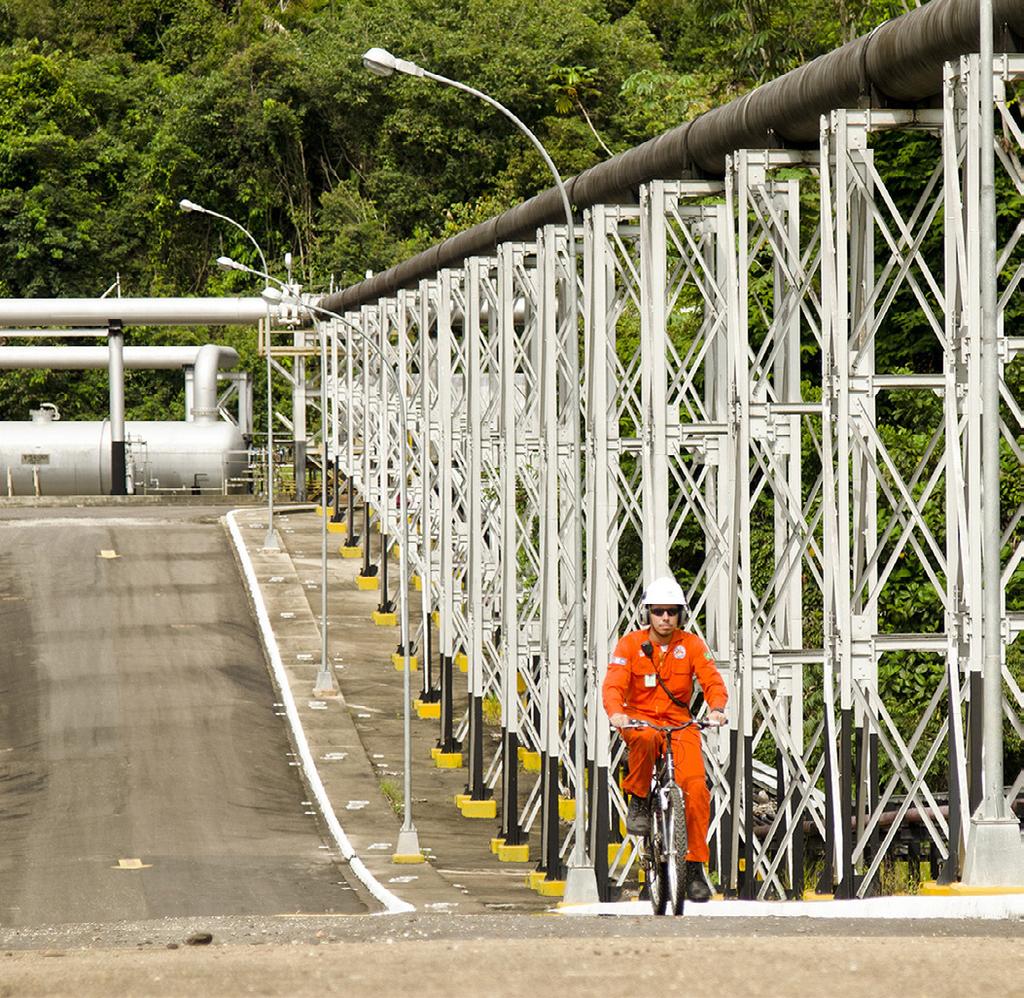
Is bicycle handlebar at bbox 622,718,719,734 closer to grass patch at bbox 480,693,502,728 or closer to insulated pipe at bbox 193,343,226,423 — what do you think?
grass patch at bbox 480,693,502,728

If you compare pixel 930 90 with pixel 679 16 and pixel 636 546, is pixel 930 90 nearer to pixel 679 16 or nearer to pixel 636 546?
pixel 636 546

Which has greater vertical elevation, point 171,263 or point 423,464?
point 171,263

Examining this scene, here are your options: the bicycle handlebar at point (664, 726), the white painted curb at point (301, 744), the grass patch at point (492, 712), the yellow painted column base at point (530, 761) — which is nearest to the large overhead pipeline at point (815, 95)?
the bicycle handlebar at point (664, 726)

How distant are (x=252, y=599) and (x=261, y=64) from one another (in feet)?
136

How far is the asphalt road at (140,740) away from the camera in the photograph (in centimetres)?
2956

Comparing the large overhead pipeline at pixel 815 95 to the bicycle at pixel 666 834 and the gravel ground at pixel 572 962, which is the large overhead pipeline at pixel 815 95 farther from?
the gravel ground at pixel 572 962

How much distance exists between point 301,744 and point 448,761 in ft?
9.12

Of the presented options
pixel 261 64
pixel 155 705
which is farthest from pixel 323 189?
pixel 155 705

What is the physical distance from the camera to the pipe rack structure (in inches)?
679

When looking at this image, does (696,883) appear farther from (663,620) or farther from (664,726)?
(663,620)

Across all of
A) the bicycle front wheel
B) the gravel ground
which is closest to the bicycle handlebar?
the bicycle front wheel

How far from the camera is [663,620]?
13.3 metres

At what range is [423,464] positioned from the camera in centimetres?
3906

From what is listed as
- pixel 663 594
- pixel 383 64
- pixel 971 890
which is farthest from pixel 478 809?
pixel 663 594
